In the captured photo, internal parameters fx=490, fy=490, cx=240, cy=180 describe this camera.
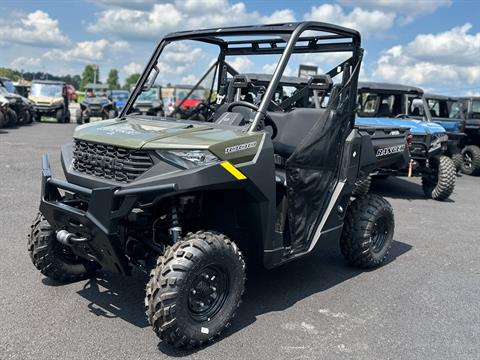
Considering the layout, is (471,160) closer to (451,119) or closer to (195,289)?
(451,119)

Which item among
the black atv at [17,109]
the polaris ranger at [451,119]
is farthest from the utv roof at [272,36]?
the black atv at [17,109]

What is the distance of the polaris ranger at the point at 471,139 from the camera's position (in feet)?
43.2

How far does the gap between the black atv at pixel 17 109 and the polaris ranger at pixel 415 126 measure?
13.5 m

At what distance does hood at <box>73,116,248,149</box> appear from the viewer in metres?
3.21

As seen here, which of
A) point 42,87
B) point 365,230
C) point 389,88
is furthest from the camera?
point 42,87

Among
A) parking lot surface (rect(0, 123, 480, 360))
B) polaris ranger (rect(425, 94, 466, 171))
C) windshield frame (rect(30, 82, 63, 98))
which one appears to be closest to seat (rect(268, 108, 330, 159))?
parking lot surface (rect(0, 123, 480, 360))

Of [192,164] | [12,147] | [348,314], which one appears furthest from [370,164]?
[12,147]

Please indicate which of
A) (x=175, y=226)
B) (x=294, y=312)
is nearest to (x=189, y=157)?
(x=175, y=226)

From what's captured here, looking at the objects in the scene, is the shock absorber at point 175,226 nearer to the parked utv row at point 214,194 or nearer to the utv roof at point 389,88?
the parked utv row at point 214,194

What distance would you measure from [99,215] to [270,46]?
269cm

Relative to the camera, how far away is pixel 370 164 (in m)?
4.75

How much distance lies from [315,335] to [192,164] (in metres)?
1.52

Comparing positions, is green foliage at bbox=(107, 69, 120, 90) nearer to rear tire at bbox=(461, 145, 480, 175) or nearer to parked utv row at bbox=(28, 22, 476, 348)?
rear tire at bbox=(461, 145, 480, 175)

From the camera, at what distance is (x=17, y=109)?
1897 centimetres
